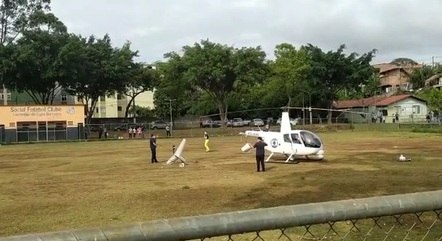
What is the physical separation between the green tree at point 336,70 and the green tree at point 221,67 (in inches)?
368

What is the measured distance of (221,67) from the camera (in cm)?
7188

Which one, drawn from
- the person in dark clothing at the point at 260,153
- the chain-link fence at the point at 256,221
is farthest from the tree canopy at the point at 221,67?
the chain-link fence at the point at 256,221

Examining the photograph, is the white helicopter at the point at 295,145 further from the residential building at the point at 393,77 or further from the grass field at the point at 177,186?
the residential building at the point at 393,77

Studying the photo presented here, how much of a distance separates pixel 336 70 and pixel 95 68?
3285 cm

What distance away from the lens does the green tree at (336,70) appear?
3142 inches

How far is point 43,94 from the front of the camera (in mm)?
73562

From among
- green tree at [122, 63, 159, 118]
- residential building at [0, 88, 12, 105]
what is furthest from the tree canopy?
residential building at [0, 88, 12, 105]

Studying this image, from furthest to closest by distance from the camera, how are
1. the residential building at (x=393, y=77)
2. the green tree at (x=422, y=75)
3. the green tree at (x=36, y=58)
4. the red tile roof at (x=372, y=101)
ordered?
1. the residential building at (x=393, y=77)
2. the green tree at (x=422, y=75)
3. the red tile roof at (x=372, y=101)
4. the green tree at (x=36, y=58)

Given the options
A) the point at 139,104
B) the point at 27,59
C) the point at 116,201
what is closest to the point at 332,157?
the point at 116,201

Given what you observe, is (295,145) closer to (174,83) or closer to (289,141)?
(289,141)

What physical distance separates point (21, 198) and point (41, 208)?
97.4 inches

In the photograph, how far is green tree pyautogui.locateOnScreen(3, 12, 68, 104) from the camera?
6600cm

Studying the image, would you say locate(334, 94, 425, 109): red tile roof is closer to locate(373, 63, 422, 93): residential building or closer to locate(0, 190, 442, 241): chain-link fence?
locate(373, 63, 422, 93): residential building

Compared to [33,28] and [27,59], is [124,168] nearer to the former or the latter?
[27,59]
